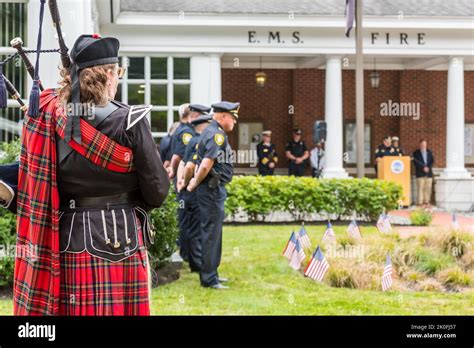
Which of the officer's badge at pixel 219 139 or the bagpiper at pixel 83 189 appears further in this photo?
the officer's badge at pixel 219 139

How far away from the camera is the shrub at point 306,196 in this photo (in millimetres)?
14633

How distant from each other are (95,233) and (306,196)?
1161cm

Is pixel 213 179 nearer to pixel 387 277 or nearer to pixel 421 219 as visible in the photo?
pixel 387 277

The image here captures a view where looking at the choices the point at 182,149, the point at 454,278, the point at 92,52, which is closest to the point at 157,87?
the point at 182,149

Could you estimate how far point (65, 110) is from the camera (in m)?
3.43

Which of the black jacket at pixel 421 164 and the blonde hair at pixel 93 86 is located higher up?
the blonde hair at pixel 93 86

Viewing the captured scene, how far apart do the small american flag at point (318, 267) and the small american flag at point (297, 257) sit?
744mm

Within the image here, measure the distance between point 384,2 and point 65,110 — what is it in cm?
1663

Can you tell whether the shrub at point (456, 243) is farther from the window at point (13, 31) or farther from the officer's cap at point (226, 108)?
the window at point (13, 31)

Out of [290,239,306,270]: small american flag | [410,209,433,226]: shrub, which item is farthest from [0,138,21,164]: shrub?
[410,209,433,226]: shrub

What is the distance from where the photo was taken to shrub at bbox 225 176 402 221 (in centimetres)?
1463

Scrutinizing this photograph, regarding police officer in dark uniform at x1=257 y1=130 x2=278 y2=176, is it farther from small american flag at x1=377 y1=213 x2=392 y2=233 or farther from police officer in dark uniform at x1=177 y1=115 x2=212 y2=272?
police officer in dark uniform at x1=177 y1=115 x2=212 y2=272

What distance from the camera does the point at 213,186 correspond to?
7.52 meters

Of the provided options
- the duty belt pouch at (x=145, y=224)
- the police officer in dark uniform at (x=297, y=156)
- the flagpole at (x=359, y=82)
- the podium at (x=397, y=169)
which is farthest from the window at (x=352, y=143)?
the duty belt pouch at (x=145, y=224)
